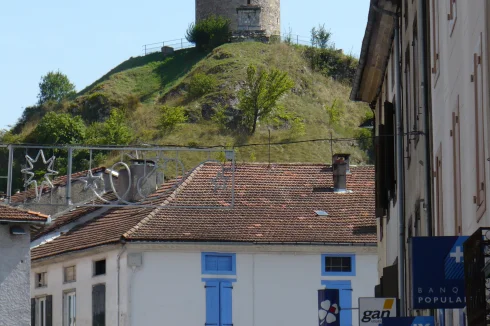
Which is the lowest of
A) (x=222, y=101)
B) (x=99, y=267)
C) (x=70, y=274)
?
(x=70, y=274)

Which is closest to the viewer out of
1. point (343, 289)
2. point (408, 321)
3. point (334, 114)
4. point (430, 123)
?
point (408, 321)

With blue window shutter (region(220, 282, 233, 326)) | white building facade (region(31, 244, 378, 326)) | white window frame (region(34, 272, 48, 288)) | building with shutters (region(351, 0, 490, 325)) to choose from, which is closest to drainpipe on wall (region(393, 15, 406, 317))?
building with shutters (region(351, 0, 490, 325))

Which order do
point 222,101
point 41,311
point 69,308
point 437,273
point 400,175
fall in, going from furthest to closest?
point 222,101
point 41,311
point 69,308
point 400,175
point 437,273

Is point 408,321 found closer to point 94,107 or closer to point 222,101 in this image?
point 222,101

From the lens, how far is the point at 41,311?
142 feet

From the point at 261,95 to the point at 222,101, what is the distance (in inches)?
185

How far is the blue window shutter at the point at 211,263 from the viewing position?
1586 inches

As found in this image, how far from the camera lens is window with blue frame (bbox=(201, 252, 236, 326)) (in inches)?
1572

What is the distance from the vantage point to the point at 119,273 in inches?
1575

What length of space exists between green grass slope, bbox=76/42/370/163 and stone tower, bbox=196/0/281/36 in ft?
7.44

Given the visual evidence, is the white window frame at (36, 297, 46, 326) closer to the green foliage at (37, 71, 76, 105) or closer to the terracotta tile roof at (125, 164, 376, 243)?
the terracotta tile roof at (125, 164, 376, 243)

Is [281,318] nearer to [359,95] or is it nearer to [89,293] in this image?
[89,293]

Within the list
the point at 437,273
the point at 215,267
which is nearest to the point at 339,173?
the point at 215,267

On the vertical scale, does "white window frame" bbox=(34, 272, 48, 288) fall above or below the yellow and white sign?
above
